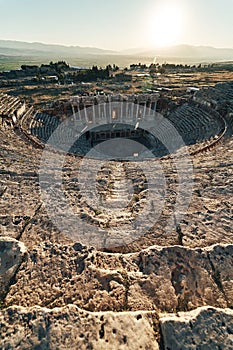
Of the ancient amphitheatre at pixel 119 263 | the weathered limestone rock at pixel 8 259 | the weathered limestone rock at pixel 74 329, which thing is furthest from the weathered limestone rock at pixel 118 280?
the weathered limestone rock at pixel 74 329

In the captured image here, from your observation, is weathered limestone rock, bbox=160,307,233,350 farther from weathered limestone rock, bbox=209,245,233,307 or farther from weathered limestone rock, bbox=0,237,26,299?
weathered limestone rock, bbox=0,237,26,299

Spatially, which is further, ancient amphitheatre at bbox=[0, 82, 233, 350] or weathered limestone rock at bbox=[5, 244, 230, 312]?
weathered limestone rock at bbox=[5, 244, 230, 312]

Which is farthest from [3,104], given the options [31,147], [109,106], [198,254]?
[198,254]

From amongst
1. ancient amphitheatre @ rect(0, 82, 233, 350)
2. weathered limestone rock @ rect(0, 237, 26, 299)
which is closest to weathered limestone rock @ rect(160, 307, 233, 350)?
ancient amphitheatre @ rect(0, 82, 233, 350)

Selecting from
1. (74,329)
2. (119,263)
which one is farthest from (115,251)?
(74,329)

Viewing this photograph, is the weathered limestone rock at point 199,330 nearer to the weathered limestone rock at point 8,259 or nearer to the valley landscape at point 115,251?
the valley landscape at point 115,251

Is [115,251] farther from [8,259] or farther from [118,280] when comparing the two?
[8,259]
